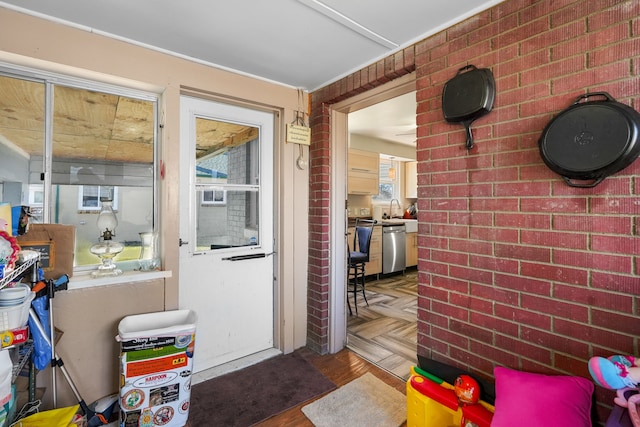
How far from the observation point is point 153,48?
2.02 meters

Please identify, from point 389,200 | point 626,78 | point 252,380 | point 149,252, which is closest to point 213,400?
point 252,380

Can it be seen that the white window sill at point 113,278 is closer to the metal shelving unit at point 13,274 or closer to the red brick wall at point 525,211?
the metal shelving unit at point 13,274

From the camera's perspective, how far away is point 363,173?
518 centimetres

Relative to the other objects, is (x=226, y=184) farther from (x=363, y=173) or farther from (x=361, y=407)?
(x=363, y=173)

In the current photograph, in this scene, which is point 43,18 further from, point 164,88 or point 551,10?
point 551,10

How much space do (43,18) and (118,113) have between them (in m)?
0.58

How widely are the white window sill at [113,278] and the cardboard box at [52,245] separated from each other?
0.07 m

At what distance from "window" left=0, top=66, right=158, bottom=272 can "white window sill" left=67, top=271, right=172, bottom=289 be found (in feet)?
0.36

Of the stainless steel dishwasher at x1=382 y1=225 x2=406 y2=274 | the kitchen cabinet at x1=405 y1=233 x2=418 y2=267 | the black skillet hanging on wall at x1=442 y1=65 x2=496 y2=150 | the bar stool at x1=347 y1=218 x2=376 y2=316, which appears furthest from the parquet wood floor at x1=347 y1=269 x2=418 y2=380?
the black skillet hanging on wall at x1=442 y1=65 x2=496 y2=150

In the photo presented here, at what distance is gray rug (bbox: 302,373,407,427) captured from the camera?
1.84m

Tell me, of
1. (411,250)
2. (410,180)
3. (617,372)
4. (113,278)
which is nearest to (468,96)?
(617,372)

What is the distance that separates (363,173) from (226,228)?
10.4 ft

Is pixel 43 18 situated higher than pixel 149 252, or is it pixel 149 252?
pixel 43 18

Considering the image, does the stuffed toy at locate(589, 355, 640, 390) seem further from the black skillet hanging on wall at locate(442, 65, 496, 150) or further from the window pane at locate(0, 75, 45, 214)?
the window pane at locate(0, 75, 45, 214)
